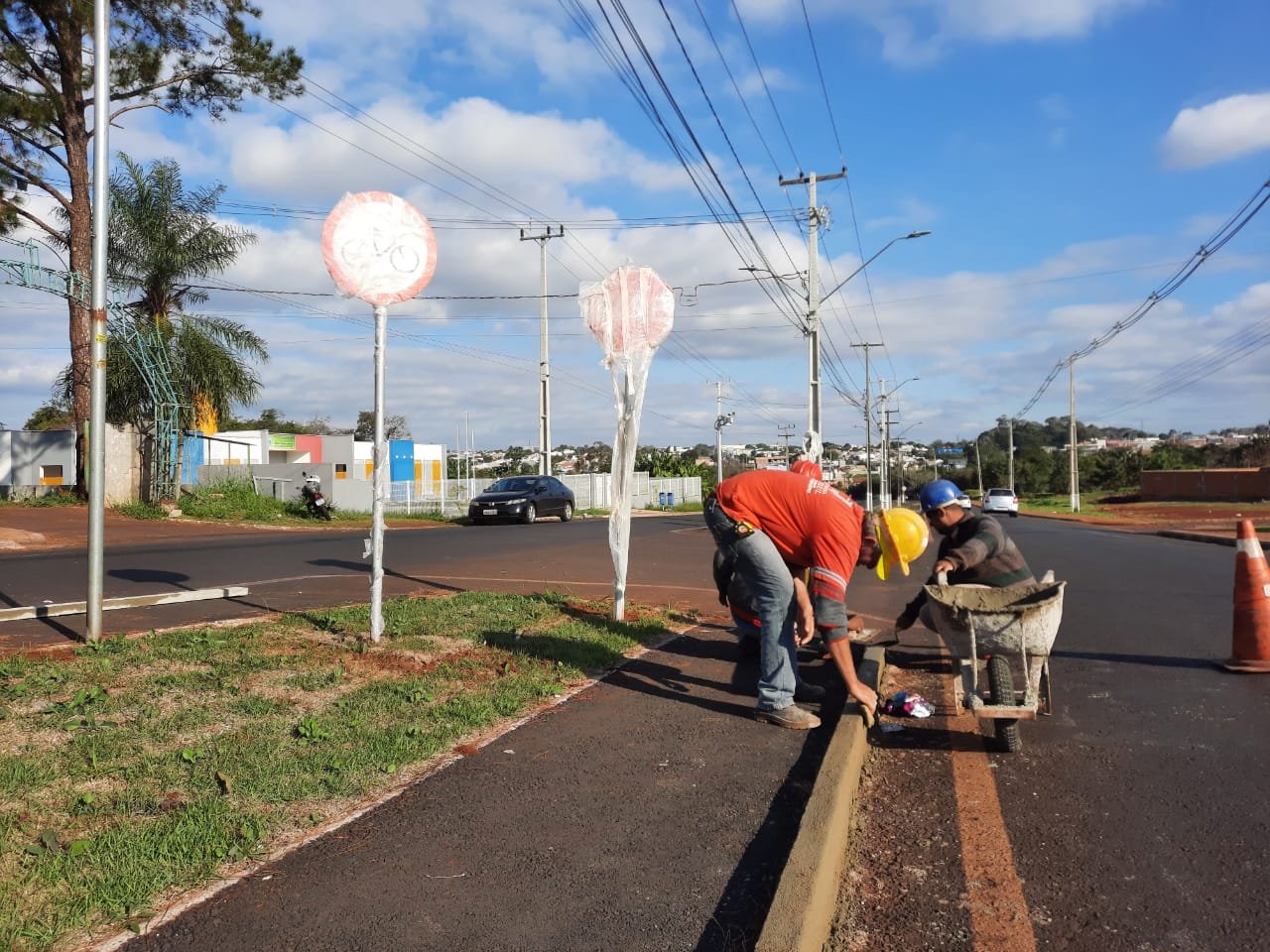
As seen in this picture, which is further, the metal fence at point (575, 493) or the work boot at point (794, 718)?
the metal fence at point (575, 493)

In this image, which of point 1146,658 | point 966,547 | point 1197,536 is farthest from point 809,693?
point 1197,536

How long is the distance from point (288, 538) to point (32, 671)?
14935mm

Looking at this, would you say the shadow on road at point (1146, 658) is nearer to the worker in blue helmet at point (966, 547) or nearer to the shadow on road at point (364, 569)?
the worker in blue helmet at point (966, 547)

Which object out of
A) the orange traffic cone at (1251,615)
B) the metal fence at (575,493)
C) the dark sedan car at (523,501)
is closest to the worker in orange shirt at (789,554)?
the orange traffic cone at (1251,615)

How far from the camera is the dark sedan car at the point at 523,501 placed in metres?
28.6

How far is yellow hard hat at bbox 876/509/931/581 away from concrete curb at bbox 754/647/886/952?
1.13 meters

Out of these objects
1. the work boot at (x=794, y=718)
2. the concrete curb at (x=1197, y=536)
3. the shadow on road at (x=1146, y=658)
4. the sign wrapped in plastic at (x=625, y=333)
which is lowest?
the concrete curb at (x=1197, y=536)

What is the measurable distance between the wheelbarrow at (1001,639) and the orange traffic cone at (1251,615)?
9.34 ft

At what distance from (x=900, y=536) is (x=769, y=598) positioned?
94cm

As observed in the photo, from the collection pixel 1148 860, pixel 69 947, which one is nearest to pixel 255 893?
pixel 69 947

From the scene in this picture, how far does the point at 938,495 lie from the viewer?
6.03 metres

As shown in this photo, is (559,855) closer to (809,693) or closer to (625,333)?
(809,693)

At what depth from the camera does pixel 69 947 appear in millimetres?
2857

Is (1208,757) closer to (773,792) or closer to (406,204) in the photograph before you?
(773,792)
